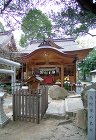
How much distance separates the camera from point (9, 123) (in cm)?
393

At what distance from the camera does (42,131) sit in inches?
133

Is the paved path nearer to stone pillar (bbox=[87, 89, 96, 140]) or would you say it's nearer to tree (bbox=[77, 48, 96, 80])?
stone pillar (bbox=[87, 89, 96, 140])

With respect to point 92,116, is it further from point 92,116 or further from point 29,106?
point 29,106

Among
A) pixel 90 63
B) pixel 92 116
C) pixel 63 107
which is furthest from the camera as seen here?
pixel 90 63

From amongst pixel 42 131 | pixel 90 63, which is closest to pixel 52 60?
pixel 42 131

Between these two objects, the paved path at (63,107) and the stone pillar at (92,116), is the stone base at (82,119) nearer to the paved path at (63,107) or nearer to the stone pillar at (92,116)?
the stone pillar at (92,116)

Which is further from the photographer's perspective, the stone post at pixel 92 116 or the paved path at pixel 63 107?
the paved path at pixel 63 107

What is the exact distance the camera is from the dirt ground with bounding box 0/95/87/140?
9.95 ft

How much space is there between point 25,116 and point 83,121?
2.07 metres

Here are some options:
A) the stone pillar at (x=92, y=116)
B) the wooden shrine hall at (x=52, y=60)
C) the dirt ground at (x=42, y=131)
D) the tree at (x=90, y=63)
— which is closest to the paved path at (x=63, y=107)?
the dirt ground at (x=42, y=131)

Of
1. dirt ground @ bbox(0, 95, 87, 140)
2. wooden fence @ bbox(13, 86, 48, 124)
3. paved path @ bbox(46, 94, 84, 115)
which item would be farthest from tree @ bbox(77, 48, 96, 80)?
wooden fence @ bbox(13, 86, 48, 124)

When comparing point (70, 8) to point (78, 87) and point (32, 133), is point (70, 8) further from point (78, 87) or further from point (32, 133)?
point (78, 87)

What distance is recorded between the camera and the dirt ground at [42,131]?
3033mm

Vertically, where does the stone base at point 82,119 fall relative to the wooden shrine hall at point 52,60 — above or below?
below
